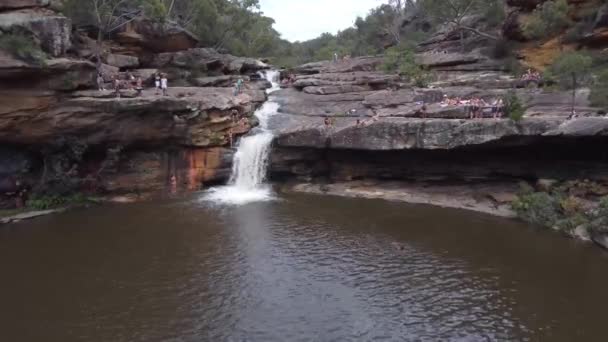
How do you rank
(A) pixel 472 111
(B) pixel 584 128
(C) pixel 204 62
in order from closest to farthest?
(B) pixel 584 128, (A) pixel 472 111, (C) pixel 204 62

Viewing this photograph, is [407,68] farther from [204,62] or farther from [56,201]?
[56,201]

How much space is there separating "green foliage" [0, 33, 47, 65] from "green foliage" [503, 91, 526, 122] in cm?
1849

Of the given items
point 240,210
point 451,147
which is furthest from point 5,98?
point 451,147

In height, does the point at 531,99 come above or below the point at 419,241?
above

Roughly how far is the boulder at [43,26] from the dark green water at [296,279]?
7.42 metres

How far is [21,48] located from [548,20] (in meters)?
25.6

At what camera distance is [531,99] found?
21719 millimetres

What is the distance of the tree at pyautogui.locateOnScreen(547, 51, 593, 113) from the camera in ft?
61.3

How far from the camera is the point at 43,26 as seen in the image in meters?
19.6

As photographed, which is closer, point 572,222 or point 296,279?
point 296,279

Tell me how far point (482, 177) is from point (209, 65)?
21625mm

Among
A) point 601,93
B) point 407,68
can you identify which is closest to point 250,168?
point 407,68

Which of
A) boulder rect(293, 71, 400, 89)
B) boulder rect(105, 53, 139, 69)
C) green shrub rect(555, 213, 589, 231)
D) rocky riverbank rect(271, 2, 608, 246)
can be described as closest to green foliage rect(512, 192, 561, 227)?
rocky riverbank rect(271, 2, 608, 246)

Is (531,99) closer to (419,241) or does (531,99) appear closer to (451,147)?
(451,147)
